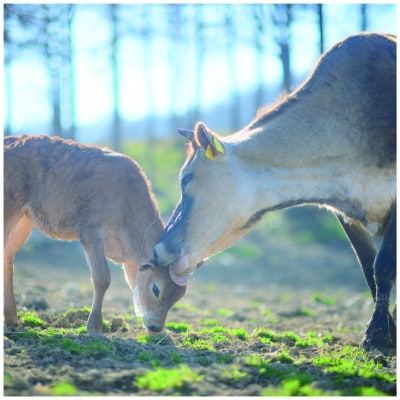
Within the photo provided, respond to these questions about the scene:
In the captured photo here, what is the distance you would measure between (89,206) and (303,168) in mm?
2831

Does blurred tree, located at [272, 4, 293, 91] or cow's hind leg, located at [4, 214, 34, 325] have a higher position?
blurred tree, located at [272, 4, 293, 91]

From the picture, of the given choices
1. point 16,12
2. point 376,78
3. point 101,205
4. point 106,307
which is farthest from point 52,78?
point 376,78

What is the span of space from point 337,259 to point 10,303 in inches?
564

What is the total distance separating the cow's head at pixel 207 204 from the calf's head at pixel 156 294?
2.58 ft

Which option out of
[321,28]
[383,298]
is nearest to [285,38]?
Result: [321,28]

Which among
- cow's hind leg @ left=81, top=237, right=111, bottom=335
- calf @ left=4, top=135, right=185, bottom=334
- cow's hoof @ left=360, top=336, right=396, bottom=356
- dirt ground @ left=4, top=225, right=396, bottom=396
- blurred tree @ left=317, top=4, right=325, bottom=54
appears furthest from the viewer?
blurred tree @ left=317, top=4, right=325, bottom=54

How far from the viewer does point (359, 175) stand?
24.8 feet

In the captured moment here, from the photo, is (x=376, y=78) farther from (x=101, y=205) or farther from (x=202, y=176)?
(x=101, y=205)

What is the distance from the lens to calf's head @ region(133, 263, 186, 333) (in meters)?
8.35

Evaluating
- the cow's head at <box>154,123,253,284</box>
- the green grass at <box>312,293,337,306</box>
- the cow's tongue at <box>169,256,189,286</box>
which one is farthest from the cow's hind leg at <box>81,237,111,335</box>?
the green grass at <box>312,293,337,306</box>

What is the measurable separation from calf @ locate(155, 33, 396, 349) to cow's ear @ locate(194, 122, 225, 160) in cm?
1

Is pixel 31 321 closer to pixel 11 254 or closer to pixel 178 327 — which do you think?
pixel 11 254

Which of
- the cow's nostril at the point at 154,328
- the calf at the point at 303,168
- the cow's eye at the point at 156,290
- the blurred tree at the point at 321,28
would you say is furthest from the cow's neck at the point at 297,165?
the blurred tree at the point at 321,28

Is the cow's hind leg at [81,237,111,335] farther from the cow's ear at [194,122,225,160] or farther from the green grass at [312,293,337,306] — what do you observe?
the green grass at [312,293,337,306]
